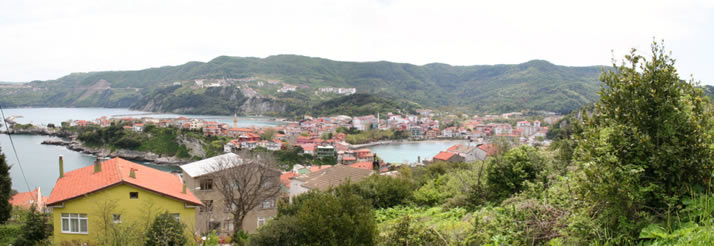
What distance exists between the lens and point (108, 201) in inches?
293

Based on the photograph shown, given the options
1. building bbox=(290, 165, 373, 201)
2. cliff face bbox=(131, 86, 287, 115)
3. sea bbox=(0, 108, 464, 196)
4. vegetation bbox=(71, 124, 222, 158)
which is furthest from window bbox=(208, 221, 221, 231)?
cliff face bbox=(131, 86, 287, 115)

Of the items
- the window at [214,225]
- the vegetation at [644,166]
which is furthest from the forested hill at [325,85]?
the vegetation at [644,166]

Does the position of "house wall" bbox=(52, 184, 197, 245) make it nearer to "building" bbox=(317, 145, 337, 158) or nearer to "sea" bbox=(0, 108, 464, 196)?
"sea" bbox=(0, 108, 464, 196)

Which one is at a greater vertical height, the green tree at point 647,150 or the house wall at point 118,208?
A: the green tree at point 647,150

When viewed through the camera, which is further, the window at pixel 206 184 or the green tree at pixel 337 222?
the window at pixel 206 184

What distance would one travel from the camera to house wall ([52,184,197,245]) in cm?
725

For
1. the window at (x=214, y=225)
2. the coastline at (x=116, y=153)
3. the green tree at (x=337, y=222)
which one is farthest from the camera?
the coastline at (x=116, y=153)

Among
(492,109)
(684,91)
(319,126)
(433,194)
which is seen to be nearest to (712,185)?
(684,91)

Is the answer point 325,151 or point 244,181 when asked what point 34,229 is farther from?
point 325,151

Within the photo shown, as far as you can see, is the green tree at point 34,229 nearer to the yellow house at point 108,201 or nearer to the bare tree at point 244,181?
the yellow house at point 108,201

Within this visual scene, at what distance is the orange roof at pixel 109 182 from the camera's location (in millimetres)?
7555

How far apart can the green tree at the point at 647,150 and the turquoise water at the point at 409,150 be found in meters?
41.3

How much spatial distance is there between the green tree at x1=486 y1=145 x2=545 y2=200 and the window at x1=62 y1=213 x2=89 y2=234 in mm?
7547

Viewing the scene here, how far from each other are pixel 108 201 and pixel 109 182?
448mm
